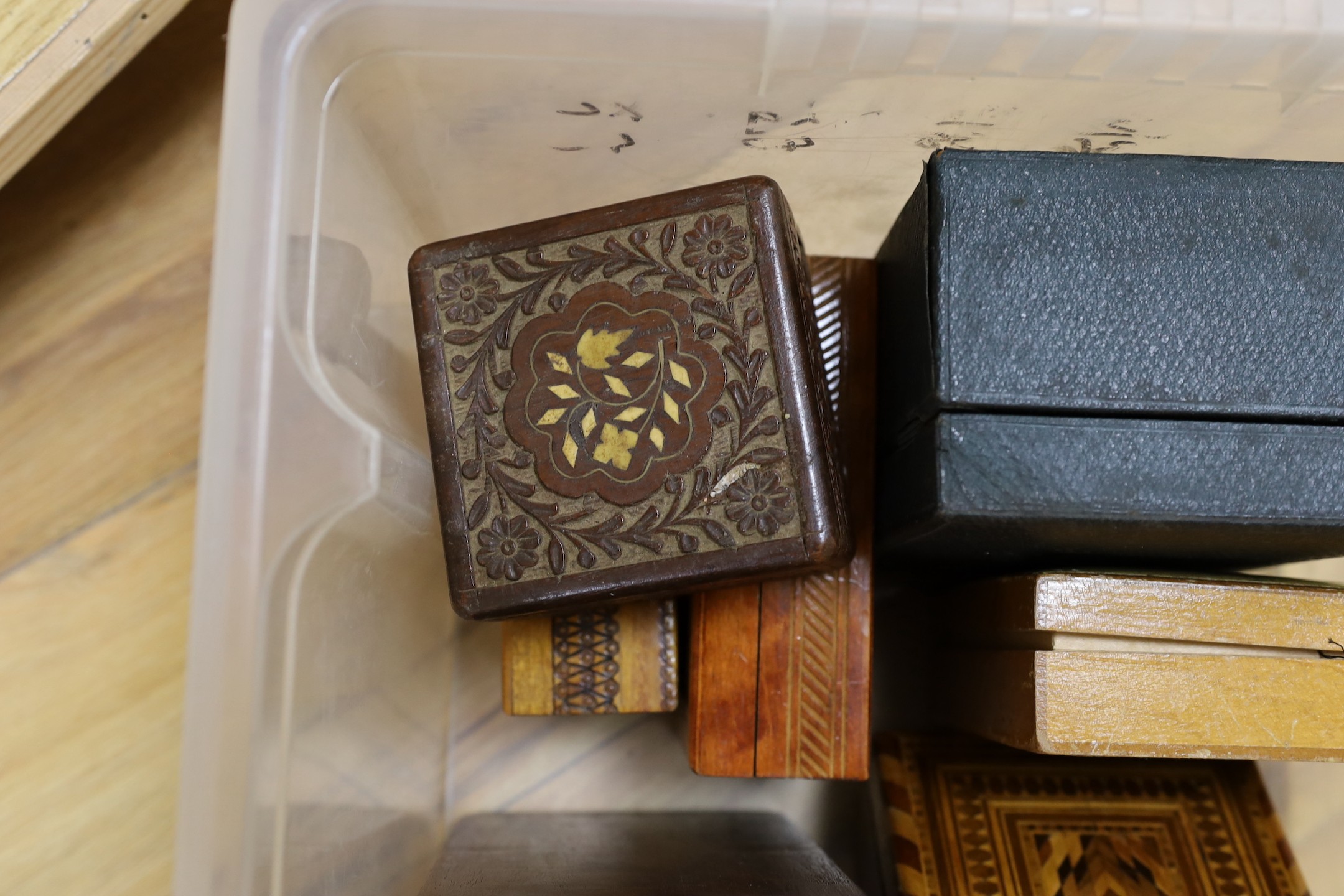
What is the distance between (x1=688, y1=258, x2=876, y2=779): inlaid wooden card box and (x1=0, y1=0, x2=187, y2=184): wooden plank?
0.54 metres

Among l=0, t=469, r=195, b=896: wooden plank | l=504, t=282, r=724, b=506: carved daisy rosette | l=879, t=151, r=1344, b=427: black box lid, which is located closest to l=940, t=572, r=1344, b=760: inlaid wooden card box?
l=879, t=151, r=1344, b=427: black box lid

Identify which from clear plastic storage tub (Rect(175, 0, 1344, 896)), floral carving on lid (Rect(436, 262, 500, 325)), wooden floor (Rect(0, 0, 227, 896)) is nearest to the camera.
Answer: clear plastic storage tub (Rect(175, 0, 1344, 896))

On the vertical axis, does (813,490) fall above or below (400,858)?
above

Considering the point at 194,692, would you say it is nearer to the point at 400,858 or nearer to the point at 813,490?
the point at 400,858

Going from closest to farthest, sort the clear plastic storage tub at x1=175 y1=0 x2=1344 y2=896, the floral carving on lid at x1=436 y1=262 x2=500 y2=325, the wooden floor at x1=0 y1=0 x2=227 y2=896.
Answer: the clear plastic storage tub at x1=175 y1=0 x2=1344 y2=896 → the floral carving on lid at x1=436 y1=262 x2=500 y2=325 → the wooden floor at x1=0 y1=0 x2=227 y2=896

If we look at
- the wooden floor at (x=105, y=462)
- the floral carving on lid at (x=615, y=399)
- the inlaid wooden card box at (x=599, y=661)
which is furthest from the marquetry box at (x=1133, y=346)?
the wooden floor at (x=105, y=462)

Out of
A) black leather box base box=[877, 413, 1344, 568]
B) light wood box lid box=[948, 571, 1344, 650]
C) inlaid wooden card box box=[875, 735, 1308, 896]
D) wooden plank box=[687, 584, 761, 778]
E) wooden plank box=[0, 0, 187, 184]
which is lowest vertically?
inlaid wooden card box box=[875, 735, 1308, 896]

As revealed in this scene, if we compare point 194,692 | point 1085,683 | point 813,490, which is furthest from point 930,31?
point 194,692

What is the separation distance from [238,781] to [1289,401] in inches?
23.5

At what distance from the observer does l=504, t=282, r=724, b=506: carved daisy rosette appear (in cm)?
54

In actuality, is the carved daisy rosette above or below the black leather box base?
above

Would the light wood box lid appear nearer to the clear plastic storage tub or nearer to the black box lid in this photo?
the black box lid

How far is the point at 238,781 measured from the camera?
1.50ft

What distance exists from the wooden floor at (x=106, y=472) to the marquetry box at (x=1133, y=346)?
17.4 inches
